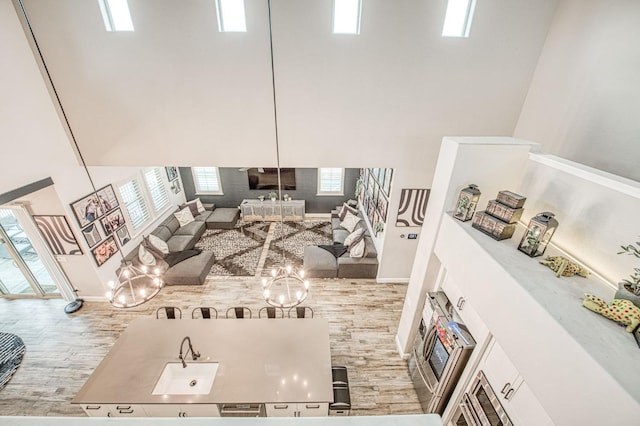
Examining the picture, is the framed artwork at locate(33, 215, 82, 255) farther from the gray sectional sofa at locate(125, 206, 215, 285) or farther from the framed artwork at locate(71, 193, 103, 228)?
the gray sectional sofa at locate(125, 206, 215, 285)

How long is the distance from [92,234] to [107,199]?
85 cm

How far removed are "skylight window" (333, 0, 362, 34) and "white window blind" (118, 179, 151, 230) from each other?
5992mm

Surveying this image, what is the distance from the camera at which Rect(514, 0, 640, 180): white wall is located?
269 cm

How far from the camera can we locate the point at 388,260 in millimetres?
5844

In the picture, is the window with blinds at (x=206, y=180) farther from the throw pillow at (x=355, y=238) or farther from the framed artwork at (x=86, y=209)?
the throw pillow at (x=355, y=238)

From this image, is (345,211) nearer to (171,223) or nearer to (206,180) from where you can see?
(206,180)

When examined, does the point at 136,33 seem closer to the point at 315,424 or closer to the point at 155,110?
the point at 155,110

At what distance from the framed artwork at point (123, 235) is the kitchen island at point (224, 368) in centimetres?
277

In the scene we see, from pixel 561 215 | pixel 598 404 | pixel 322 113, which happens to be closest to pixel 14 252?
pixel 322 113

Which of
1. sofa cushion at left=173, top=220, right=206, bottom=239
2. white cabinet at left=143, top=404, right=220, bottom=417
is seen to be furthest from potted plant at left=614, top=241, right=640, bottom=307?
sofa cushion at left=173, top=220, right=206, bottom=239

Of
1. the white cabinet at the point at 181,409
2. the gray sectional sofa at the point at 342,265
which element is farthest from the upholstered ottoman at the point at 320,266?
the white cabinet at the point at 181,409

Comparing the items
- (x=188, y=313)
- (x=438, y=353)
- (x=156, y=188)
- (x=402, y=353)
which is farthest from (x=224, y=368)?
(x=156, y=188)

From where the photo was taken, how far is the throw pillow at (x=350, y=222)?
7.54 m

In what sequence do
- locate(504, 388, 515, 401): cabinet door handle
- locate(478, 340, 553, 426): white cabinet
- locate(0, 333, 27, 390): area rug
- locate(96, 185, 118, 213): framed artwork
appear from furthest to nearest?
locate(96, 185, 118, 213): framed artwork
locate(0, 333, 27, 390): area rug
locate(504, 388, 515, 401): cabinet door handle
locate(478, 340, 553, 426): white cabinet
